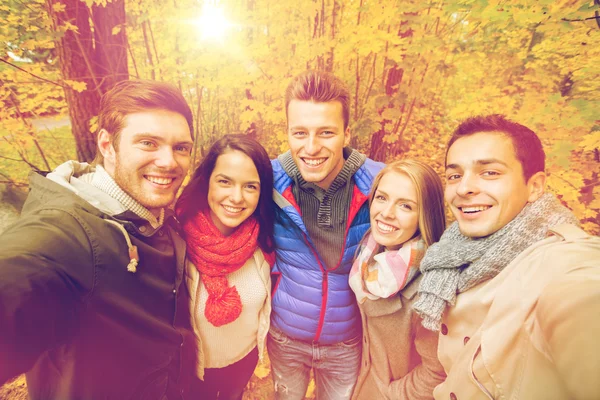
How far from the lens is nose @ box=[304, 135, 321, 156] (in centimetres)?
193

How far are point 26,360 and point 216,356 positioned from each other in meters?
1.19

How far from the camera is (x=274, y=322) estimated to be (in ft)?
7.20

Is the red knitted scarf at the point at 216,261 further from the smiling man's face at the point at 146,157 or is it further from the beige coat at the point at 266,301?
the smiling man's face at the point at 146,157

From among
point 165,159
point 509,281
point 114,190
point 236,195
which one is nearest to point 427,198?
point 509,281

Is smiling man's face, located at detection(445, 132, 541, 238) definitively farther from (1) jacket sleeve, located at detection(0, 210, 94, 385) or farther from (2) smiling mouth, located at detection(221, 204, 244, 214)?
(1) jacket sleeve, located at detection(0, 210, 94, 385)

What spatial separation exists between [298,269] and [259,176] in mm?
808

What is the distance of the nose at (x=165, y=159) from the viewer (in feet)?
4.87

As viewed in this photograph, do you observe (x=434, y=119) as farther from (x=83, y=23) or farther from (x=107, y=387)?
(x=107, y=387)

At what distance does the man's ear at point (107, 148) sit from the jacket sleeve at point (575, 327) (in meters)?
2.15

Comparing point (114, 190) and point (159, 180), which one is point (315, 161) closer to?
point (159, 180)

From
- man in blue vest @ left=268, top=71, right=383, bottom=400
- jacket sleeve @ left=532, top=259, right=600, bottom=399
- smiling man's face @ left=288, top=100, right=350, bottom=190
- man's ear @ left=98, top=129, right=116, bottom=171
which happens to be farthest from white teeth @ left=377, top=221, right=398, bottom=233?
man's ear @ left=98, top=129, right=116, bottom=171

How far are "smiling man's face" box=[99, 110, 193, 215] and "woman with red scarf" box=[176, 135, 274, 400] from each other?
0.37m

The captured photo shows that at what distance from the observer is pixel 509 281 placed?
3.37 feet

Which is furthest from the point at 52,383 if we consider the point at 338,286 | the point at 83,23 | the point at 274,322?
the point at 83,23
